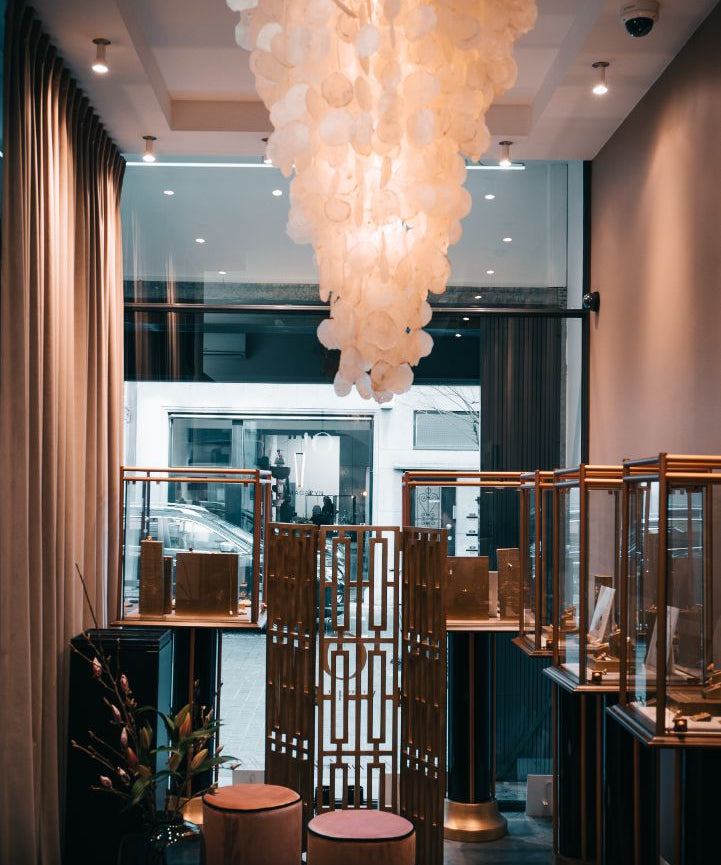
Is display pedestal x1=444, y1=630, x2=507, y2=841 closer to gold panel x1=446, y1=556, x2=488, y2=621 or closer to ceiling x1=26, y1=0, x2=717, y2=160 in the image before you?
gold panel x1=446, y1=556, x2=488, y2=621

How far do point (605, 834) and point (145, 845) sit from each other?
1.56 meters

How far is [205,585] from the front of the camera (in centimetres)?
459

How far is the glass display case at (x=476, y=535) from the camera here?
15.1 ft

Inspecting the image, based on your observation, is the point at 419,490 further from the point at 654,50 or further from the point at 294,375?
the point at 654,50

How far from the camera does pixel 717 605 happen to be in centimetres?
263

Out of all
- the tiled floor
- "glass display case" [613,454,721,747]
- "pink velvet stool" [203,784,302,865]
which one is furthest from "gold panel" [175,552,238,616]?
"glass display case" [613,454,721,747]

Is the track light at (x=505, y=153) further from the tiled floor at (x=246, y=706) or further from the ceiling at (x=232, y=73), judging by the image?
the tiled floor at (x=246, y=706)

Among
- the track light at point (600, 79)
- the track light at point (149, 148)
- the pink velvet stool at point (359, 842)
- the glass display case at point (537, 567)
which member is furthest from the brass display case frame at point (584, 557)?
the track light at point (149, 148)

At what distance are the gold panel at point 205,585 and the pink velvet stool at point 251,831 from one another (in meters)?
1.22

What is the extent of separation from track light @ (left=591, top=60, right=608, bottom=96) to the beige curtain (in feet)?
7.23

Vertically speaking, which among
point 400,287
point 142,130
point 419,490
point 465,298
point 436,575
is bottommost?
point 436,575

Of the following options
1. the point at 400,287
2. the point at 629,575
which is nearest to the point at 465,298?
the point at 629,575

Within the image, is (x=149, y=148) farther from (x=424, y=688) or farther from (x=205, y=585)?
(x=424, y=688)

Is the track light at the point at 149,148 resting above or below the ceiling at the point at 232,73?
below
